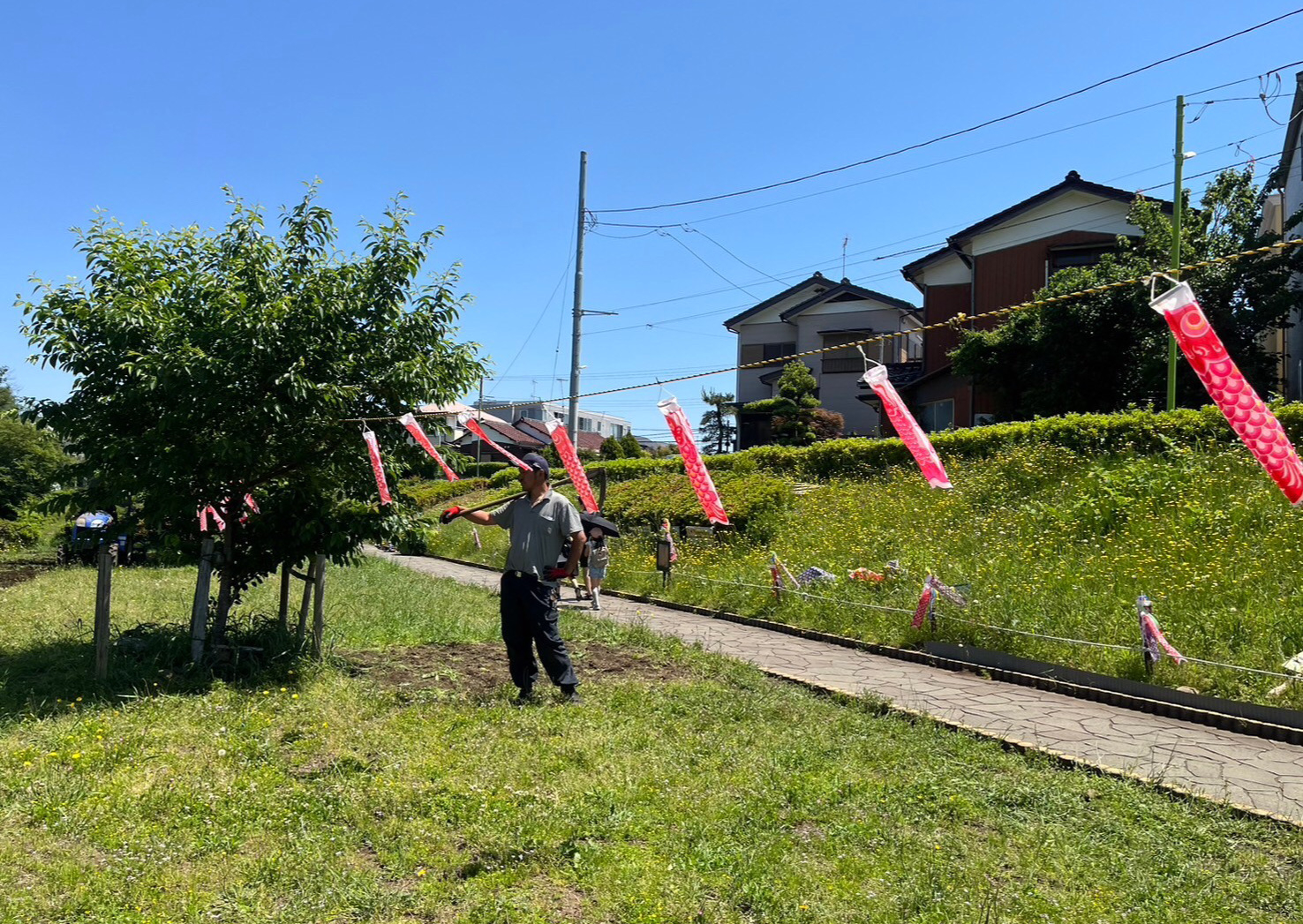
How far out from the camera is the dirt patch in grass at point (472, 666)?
734 centimetres

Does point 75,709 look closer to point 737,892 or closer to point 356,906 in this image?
point 356,906

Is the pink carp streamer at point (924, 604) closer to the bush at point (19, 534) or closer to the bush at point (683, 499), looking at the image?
the bush at point (683, 499)

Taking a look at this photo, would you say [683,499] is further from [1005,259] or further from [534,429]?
[534,429]

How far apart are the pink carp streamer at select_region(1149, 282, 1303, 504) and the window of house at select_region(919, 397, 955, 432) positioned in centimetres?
1907

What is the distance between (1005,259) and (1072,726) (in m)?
19.7

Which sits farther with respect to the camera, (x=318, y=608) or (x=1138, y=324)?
(x=1138, y=324)

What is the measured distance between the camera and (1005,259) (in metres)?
23.9

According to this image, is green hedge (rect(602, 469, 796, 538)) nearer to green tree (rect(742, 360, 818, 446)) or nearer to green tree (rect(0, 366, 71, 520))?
green tree (rect(742, 360, 818, 446))

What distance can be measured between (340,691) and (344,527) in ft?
5.01

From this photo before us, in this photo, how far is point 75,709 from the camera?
6273 millimetres

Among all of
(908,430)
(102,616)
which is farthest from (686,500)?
(102,616)

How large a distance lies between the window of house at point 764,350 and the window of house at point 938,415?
35.5 feet

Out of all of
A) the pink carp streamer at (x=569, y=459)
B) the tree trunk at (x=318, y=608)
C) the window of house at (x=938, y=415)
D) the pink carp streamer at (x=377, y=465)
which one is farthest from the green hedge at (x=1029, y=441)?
the tree trunk at (x=318, y=608)

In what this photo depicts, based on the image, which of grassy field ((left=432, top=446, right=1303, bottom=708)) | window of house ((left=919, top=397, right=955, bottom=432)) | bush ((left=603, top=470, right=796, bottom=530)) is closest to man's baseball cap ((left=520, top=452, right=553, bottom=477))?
grassy field ((left=432, top=446, right=1303, bottom=708))
